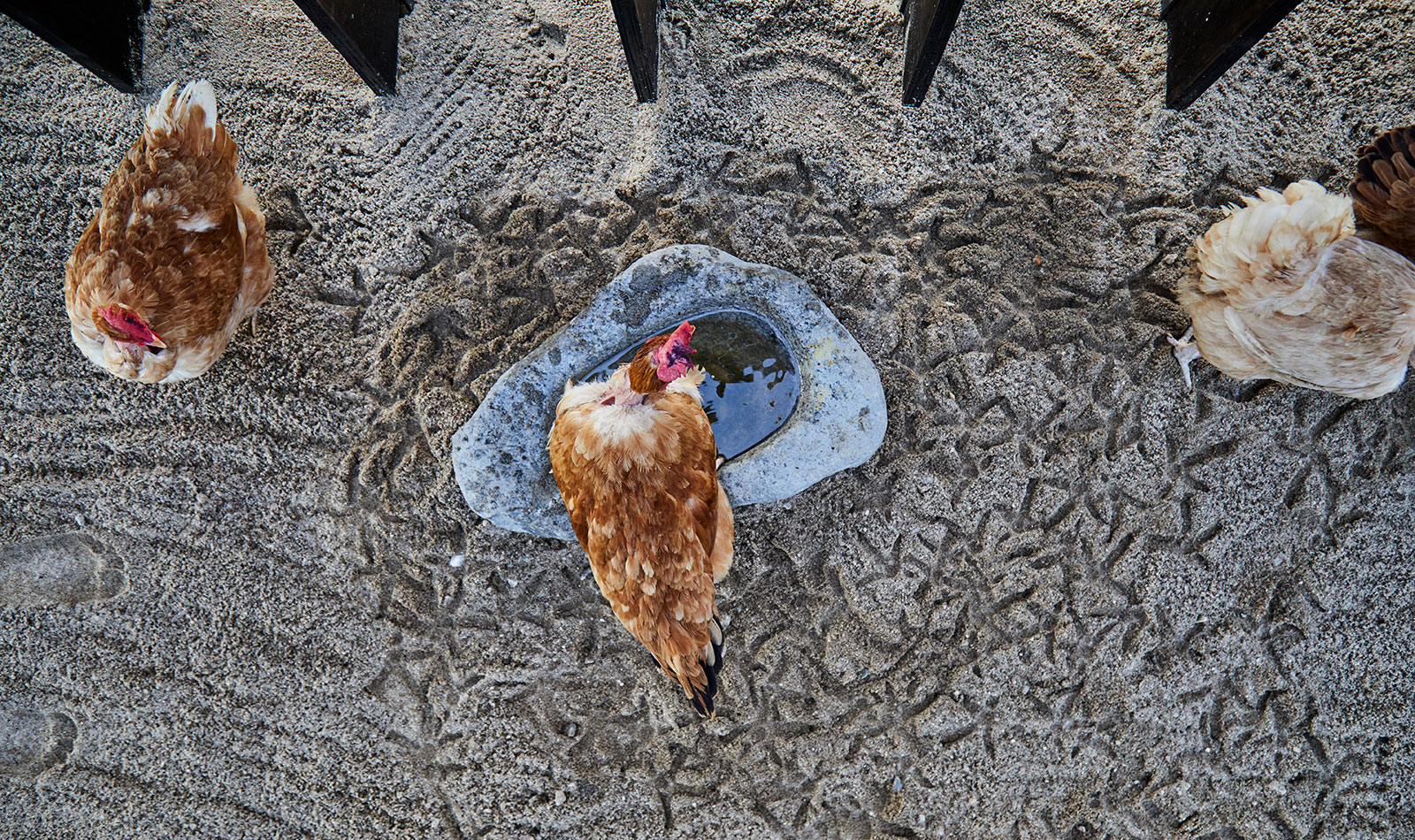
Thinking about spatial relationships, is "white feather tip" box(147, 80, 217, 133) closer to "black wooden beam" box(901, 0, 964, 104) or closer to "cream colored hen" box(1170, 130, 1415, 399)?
"black wooden beam" box(901, 0, 964, 104)

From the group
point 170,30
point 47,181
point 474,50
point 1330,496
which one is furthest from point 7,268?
point 1330,496

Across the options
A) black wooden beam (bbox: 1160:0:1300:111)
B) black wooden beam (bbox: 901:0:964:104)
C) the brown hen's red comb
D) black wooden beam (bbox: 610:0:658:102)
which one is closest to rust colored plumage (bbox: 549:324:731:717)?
black wooden beam (bbox: 610:0:658:102)

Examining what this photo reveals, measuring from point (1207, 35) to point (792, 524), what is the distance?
6.86 feet

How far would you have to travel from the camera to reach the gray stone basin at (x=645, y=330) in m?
2.25

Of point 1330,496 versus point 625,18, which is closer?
point 625,18

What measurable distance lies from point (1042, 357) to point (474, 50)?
2.27 m

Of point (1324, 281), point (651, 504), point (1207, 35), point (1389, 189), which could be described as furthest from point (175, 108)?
point (1389, 189)

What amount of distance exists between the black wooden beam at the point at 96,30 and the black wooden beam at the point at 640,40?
1.77m

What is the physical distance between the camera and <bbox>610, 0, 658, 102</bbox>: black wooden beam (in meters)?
2.20

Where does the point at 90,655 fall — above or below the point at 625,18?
below

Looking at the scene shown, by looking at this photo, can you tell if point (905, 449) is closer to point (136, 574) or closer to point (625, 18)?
point (625, 18)

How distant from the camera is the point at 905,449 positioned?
2.45m

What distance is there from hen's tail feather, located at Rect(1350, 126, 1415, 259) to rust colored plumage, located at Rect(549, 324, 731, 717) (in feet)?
6.83

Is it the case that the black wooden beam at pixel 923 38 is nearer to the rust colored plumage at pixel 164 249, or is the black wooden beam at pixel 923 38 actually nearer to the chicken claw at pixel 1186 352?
the chicken claw at pixel 1186 352
